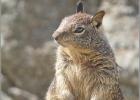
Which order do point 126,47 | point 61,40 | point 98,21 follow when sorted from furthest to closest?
Answer: point 126,47 < point 98,21 < point 61,40

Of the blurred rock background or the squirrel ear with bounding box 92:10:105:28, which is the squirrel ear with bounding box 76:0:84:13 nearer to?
the squirrel ear with bounding box 92:10:105:28

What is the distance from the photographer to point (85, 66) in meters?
4.78

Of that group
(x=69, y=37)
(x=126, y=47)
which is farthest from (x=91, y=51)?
(x=126, y=47)

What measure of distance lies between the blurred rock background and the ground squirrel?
4.01 m

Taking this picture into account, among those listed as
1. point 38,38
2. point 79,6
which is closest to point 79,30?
point 79,6

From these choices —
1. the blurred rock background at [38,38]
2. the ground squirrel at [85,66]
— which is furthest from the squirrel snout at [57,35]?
the blurred rock background at [38,38]

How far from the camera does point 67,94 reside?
4.75 m

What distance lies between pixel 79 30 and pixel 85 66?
0.83 ft

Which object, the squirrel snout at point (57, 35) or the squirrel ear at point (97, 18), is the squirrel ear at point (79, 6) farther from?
the squirrel snout at point (57, 35)

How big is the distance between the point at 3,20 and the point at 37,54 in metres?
0.62

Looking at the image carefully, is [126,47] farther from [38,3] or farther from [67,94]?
[67,94]

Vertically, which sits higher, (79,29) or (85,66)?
(79,29)

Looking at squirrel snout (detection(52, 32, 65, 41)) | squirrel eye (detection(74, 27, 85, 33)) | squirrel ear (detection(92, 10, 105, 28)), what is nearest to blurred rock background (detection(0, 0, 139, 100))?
squirrel ear (detection(92, 10, 105, 28))

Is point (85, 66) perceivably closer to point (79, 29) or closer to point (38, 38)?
point (79, 29)
